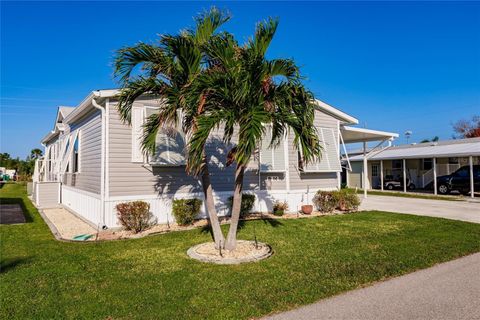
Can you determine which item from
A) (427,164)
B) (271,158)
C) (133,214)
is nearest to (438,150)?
(427,164)

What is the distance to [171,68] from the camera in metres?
6.18

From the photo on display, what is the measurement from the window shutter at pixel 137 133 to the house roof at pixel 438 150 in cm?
1784

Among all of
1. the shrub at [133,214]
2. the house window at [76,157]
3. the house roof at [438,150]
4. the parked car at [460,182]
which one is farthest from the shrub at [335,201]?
the parked car at [460,182]

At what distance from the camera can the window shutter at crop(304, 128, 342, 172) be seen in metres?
12.4

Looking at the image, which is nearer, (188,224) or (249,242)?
(249,242)

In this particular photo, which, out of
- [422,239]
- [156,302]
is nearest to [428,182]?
[422,239]

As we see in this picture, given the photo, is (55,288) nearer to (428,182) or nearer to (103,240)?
(103,240)

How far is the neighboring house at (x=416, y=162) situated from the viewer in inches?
856

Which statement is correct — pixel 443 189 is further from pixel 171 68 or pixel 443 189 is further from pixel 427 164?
pixel 171 68

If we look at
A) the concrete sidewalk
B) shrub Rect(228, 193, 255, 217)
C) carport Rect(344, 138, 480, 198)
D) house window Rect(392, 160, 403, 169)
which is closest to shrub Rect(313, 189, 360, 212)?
shrub Rect(228, 193, 255, 217)

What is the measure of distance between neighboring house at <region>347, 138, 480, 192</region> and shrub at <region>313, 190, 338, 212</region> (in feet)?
38.0

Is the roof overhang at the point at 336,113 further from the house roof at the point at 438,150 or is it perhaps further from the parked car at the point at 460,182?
the parked car at the point at 460,182

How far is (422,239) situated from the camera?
25.4 feet

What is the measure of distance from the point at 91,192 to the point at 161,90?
5165 mm
